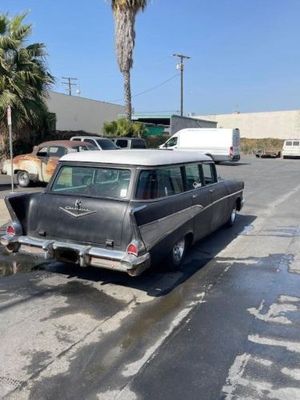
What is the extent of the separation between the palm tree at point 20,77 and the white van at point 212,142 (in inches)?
466

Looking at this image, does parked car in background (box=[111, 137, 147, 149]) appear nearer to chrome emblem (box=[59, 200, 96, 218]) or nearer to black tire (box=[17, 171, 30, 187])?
black tire (box=[17, 171, 30, 187])

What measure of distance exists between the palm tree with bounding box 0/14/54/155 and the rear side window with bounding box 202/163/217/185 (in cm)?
1154

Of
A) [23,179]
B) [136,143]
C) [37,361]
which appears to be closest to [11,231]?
[37,361]

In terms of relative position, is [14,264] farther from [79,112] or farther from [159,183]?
[79,112]

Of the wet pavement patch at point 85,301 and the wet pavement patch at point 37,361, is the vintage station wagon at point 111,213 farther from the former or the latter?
the wet pavement patch at point 37,361

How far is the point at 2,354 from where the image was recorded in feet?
12.8

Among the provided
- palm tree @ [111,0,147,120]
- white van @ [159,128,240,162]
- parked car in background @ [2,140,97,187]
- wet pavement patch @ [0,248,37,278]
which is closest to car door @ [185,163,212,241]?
wet pavement patch @ [0,248,37,278]

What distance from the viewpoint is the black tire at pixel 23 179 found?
613 inches

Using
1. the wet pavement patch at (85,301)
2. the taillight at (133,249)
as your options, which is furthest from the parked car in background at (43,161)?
the taillight at (133,249)

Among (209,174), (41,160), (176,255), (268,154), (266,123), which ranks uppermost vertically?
(266,123)

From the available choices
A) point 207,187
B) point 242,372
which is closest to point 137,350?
point 242,372

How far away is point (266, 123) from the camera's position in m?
58.9

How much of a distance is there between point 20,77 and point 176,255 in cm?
1404

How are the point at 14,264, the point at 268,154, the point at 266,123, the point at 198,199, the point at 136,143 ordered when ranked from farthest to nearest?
1. the point at 266,123
2. the point at 268,154
3. the point at 136,143
4. the point at 198,199
5. the point at 14,264
